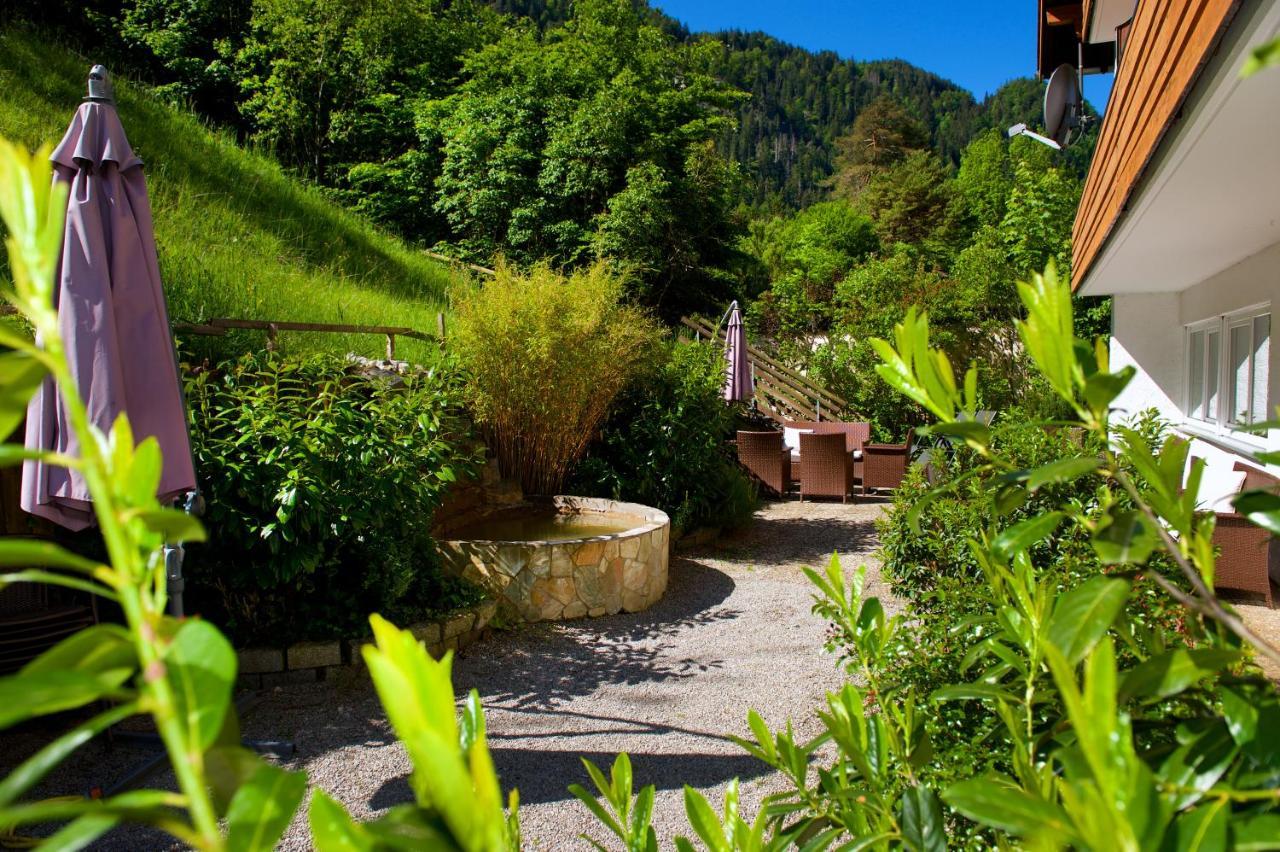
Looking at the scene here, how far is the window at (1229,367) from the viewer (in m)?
6.10

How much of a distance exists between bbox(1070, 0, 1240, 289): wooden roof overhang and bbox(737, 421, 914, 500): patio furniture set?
195 inches

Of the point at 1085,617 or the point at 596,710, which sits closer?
the point at 1085,617

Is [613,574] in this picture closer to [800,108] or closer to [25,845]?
[25,845]

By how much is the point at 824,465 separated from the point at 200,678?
10.6 meters

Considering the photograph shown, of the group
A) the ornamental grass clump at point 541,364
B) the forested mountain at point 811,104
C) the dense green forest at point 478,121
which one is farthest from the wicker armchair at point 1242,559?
the forested mountain at point 811,104

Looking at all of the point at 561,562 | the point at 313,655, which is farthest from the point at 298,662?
the point at 561,562

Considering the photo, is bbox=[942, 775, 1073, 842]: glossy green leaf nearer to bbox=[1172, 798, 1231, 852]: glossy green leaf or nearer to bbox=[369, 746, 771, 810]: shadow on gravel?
bbox=[1172, 798, 1231, 852]: glossy green leaf

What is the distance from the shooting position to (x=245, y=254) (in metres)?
9.78

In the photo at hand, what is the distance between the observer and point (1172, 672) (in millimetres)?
613

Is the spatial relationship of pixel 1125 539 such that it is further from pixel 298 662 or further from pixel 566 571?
pixel 566 571

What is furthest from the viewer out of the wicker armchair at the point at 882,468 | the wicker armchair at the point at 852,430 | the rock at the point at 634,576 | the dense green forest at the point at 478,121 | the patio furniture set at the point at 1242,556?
the dense green forest at the point at 478,121

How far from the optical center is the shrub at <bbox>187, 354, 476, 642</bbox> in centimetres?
454

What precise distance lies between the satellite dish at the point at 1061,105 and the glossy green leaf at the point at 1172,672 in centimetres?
795

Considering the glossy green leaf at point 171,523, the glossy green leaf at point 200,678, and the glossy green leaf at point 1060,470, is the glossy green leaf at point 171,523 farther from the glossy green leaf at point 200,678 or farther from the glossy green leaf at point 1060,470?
the glossy green leaf at point 1060,470
